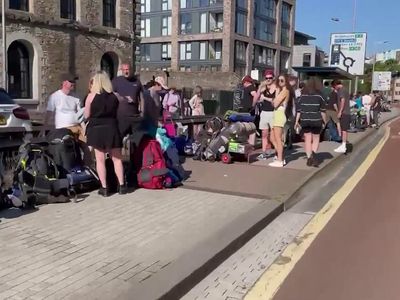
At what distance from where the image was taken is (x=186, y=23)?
2420 inches

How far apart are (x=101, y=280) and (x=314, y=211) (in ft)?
13.3

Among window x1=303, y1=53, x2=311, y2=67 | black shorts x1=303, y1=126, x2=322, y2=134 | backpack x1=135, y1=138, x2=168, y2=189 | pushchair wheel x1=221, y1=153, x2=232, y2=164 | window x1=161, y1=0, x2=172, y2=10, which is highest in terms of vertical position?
window x1=161, y1=0, x2=172, y2=10

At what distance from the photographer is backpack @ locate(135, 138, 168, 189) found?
7.75m

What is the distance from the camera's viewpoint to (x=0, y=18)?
22719mm

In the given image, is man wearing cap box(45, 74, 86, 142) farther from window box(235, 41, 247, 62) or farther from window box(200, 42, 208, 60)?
window box(200, 42, 208, 60)

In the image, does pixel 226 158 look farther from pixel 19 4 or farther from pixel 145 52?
pixel 145 52

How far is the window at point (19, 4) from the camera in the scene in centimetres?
2395

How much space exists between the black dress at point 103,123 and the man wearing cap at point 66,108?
0.69 metres

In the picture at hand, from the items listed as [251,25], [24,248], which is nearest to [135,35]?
[24,248]

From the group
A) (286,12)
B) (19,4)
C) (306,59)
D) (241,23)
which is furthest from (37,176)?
(306,59)

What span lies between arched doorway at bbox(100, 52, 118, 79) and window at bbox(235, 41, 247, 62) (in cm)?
3120

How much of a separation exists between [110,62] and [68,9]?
177 inches

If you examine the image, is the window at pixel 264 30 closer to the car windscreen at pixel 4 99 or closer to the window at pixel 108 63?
the window at pixel 108 63

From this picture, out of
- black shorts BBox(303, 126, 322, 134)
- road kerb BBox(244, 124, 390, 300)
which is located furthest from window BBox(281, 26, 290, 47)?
road kerb BBox(244, 124, 390, 300)
